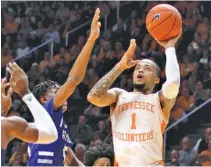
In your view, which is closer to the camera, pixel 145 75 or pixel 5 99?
pixel 5 99

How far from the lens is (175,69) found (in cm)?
522

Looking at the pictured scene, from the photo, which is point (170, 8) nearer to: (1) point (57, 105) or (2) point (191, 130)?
(1) point (57, 105)

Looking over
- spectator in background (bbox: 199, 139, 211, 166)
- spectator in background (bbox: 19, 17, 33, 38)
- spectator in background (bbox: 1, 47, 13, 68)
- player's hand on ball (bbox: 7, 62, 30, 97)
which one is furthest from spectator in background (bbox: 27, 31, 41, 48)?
player's hand on ball (bbox: 7, 62, 30, 97)

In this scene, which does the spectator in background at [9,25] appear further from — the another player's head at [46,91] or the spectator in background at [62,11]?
the another player's head at [46,91]

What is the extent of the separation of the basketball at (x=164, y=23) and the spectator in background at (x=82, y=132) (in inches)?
216

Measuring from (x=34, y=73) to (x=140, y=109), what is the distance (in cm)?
766

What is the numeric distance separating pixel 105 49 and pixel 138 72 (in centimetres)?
749

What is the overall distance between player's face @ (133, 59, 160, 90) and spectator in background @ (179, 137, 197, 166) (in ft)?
15.1

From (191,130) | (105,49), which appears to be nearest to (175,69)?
(191,130)

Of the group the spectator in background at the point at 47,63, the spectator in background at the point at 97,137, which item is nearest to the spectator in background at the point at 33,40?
the spectator in background at the point at 47,63

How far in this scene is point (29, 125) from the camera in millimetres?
3941

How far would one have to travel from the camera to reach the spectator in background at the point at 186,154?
996cm

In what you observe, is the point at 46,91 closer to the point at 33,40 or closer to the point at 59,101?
the point at 59,101

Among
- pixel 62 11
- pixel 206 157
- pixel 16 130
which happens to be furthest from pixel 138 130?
pixel 62 11
